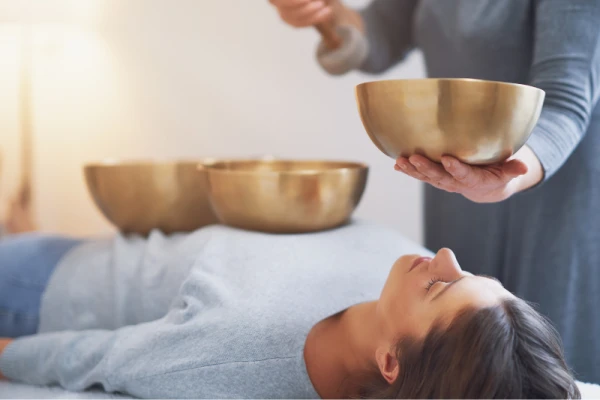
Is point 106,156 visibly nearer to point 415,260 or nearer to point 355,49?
point 355,49

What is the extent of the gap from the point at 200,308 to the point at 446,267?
33 cm

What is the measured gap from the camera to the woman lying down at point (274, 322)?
21.2 inches

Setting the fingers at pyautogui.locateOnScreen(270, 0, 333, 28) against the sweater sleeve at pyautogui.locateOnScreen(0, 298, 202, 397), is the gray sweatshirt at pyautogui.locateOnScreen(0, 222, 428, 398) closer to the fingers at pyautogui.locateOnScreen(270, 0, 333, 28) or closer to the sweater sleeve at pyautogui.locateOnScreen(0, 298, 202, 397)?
the sweater sleeve at pyautogui.locateOnScreen(0, 298, 202, 397)

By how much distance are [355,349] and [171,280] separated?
1.06ft

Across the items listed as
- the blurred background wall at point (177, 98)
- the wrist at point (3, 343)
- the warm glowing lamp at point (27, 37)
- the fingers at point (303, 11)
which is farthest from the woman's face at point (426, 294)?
the warm glowing lamp at point (27, 37)

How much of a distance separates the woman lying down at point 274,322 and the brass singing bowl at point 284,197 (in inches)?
1.3

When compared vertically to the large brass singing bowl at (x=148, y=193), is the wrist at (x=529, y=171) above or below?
above

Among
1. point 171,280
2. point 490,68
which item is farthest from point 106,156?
point 490,68

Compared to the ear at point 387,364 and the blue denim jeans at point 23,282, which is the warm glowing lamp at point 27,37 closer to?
the blue denim jeans at point 23,282

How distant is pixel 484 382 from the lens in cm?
51

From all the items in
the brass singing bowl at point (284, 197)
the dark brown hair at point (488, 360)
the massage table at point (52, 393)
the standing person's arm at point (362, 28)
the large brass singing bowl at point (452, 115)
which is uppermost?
the standing person's arm at point (362, 28)

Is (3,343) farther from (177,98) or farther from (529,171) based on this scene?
(177,98)

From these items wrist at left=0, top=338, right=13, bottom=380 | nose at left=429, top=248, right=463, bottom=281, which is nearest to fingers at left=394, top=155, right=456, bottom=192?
nose at left=429, top=248, right=463, bottom=281

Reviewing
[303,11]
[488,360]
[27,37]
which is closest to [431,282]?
[488,360]
